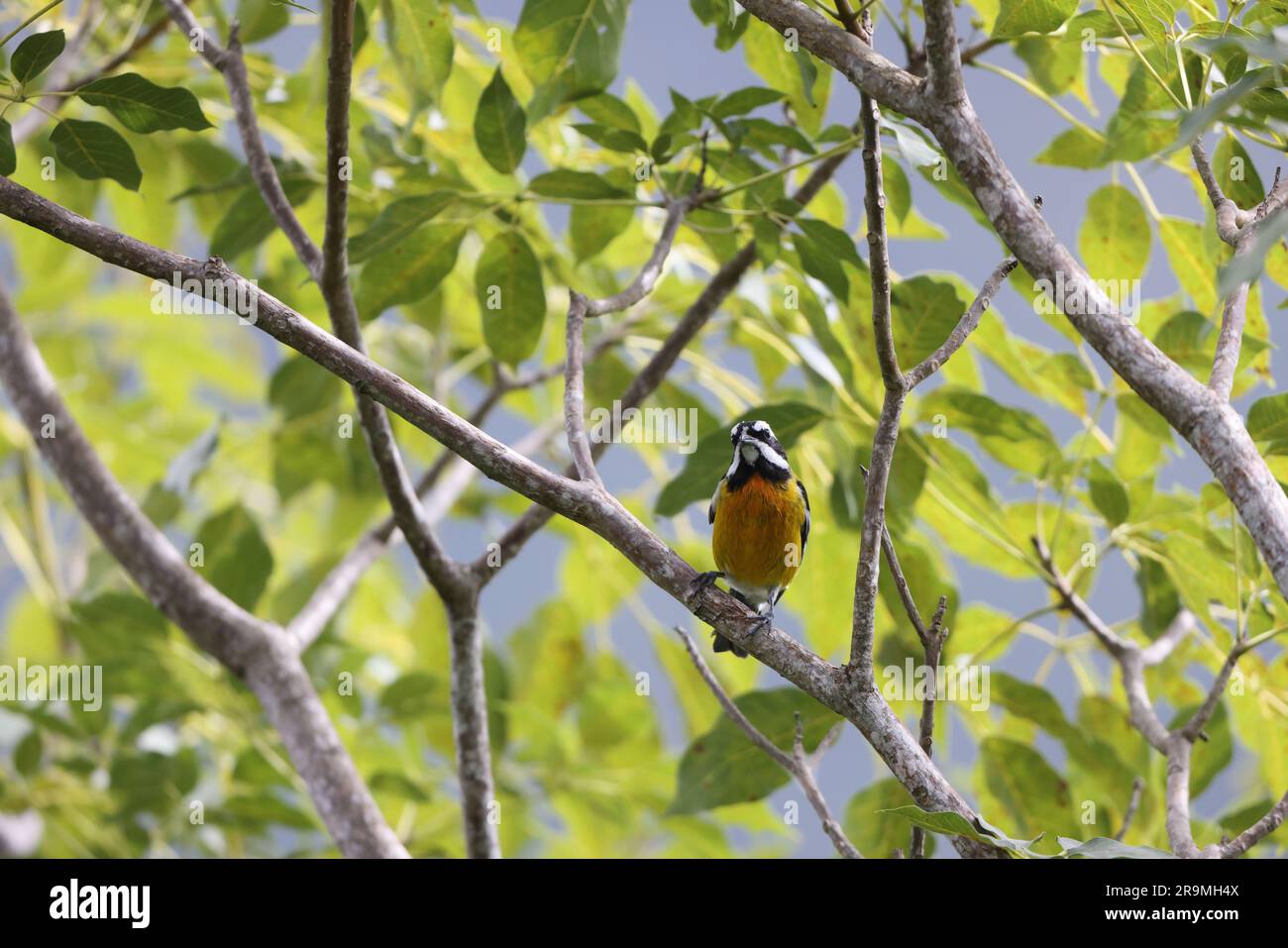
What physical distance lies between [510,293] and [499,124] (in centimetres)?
43

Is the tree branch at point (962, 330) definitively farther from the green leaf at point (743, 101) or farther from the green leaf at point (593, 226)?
the green leaf at point (593, 226)

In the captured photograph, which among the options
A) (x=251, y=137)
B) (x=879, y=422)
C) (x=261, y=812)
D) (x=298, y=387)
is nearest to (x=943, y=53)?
(x=879, y=422)

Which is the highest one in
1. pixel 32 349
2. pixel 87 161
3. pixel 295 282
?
pixel 295 282

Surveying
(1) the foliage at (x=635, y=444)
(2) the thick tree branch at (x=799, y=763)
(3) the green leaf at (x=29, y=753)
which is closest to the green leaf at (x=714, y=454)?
(1) the foliage at (x=635, y=444)

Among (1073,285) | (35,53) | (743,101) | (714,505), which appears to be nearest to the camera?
(1073,285)

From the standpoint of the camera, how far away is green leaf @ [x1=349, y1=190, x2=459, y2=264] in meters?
2.94

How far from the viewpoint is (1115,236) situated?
127 inches

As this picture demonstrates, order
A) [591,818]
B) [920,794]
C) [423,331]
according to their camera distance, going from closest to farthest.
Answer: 1. [920,794]
2. [591,818]
3. [423,331]

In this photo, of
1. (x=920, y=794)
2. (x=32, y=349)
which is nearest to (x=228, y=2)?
(x=32, y=349)

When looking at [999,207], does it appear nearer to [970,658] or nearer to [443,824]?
[970,658]

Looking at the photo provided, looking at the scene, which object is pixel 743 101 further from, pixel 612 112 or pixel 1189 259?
pixel 1189 259

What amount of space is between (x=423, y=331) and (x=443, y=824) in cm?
204

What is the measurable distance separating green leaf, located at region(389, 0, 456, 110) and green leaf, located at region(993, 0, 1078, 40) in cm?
131
